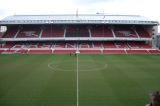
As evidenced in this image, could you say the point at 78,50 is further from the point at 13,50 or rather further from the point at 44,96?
the point at 44,96

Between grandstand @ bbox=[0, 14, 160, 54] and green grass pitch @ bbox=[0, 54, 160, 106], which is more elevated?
green grass pitch @ bbox=[0, 54, 160, 106]

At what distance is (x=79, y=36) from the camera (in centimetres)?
5353

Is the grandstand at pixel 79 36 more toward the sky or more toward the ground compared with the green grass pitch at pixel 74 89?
more toward the ground

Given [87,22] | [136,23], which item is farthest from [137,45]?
[87,22]

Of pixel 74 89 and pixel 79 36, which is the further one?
pixel 79 36

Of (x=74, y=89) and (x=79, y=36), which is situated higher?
(x=74, y=89)

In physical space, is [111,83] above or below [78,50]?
above

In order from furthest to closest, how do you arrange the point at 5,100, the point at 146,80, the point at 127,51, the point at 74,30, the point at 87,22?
the point at 74,30, the point at 87,22, the point at 127,51, the point at 146,80, the point at 5,100

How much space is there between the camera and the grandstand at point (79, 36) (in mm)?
50184

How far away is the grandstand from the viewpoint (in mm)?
50184

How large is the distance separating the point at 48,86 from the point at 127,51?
3267cm

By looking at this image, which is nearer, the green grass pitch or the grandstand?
the green grass pitch

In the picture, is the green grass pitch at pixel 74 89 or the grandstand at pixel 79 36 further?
the grandstand at pixel 79 36

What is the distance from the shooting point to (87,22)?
52.3 m
